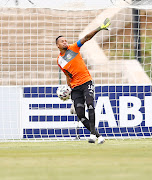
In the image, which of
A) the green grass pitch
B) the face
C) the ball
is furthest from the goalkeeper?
the green grass pitch

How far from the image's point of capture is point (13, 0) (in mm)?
12430

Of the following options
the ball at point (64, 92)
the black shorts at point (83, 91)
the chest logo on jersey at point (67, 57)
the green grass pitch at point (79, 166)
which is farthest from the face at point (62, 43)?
the green grass pitch at point (79, 166)

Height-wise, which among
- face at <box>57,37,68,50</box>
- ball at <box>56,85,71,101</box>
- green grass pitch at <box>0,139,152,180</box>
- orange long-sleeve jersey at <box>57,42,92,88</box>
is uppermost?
face at <box>57,37,68,50</box>

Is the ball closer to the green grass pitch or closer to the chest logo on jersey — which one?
the chest logo on jersey

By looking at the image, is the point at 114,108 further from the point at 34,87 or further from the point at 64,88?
the point at 64,88

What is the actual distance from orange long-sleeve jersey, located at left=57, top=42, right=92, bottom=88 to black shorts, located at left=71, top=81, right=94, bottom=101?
60mm

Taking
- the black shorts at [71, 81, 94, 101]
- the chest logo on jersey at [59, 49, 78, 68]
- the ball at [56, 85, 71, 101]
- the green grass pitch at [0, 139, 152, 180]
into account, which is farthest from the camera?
the ball at [56, 85, 71, 101]

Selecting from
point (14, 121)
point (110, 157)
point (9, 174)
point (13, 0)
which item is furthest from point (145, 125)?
point (9, 174)

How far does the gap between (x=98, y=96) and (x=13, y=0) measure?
2.75m

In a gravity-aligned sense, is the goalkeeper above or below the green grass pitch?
above

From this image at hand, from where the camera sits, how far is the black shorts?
9445mm

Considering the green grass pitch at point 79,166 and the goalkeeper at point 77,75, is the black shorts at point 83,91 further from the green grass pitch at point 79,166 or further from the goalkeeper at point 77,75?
the green grass pitch at point 79,166

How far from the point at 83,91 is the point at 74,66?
44 cm

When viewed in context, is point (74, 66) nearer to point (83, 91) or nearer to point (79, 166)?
point (83, 91)
